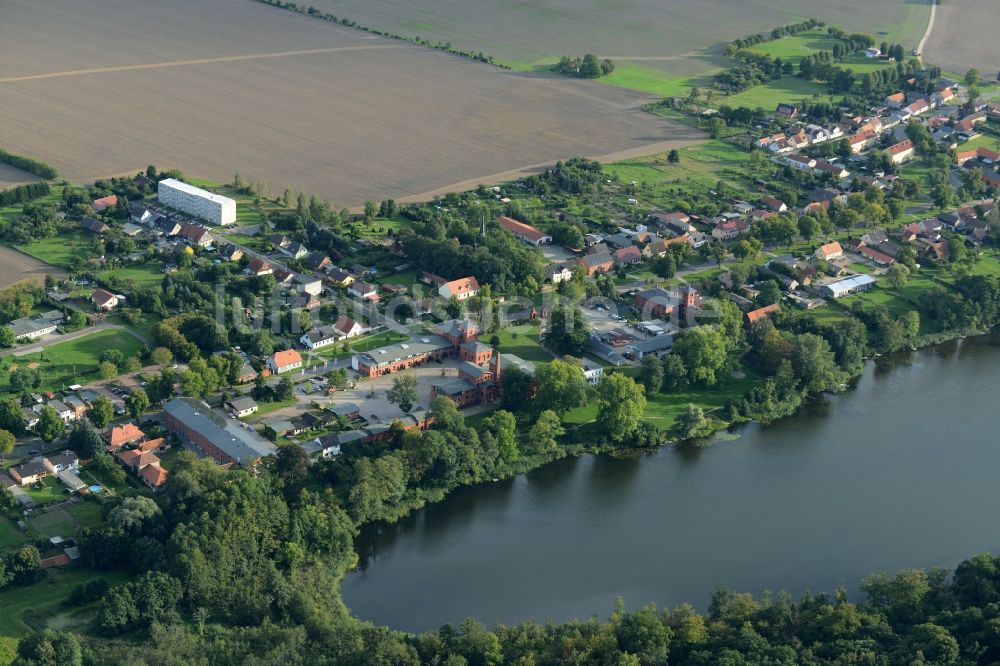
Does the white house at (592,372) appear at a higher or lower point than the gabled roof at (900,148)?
lower

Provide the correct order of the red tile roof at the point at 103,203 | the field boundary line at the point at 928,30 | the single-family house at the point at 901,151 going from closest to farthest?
the red tile roof at the point at 103,203 < the single-family house at the point at 901,151 < the field boundary line at the point at 928,30

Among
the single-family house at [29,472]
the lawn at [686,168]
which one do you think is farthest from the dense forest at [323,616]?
the lawn at [686,168]

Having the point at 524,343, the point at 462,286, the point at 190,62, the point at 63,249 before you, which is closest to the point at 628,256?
the point at 462,286

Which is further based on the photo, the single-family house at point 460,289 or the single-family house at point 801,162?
the single-family house at point 801,162

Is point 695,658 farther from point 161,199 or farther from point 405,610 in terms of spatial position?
point 161,199

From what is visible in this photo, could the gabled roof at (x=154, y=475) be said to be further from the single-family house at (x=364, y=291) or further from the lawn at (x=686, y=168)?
the lawn at (x=686, y=168)

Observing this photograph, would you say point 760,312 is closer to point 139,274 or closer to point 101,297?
point 139,274

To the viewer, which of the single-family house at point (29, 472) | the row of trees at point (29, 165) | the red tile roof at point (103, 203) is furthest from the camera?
the row of trees at point (29, 165)
